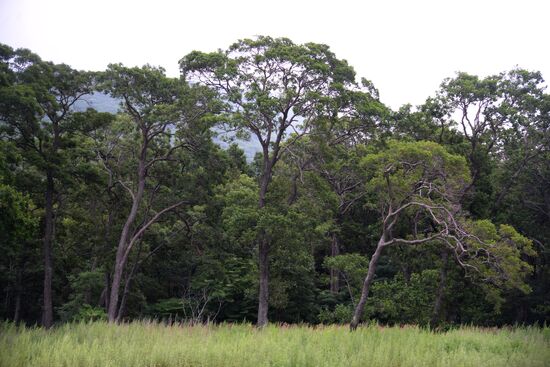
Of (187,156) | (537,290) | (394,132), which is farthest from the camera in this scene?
(537,290)

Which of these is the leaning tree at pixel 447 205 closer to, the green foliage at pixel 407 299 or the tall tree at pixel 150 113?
the green foliage at pixel 407 299

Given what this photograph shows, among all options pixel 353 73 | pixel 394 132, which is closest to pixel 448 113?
pixel 394 132

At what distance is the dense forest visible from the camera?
1939cm

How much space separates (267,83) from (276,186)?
16.2 feet

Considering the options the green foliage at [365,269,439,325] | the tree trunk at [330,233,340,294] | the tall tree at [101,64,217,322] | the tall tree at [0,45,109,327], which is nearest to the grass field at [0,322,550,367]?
the green foliage at [365,269,439,325]

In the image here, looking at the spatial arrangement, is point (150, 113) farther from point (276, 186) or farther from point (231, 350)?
point (231, 350)

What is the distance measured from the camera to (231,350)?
369 inches

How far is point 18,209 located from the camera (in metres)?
17.2

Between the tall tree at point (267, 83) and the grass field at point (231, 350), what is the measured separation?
10.4 metres

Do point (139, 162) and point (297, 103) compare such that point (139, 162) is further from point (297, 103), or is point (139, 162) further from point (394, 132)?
point (394, 132)

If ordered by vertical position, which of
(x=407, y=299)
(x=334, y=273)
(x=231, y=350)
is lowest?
(x=407, y=299)

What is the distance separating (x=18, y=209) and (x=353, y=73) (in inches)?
587

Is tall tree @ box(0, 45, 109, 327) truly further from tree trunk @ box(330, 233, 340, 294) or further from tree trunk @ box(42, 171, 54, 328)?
tree trunk @ box(330, 233, 340, 294)

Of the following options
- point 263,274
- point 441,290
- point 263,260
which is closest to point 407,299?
point 441,290
